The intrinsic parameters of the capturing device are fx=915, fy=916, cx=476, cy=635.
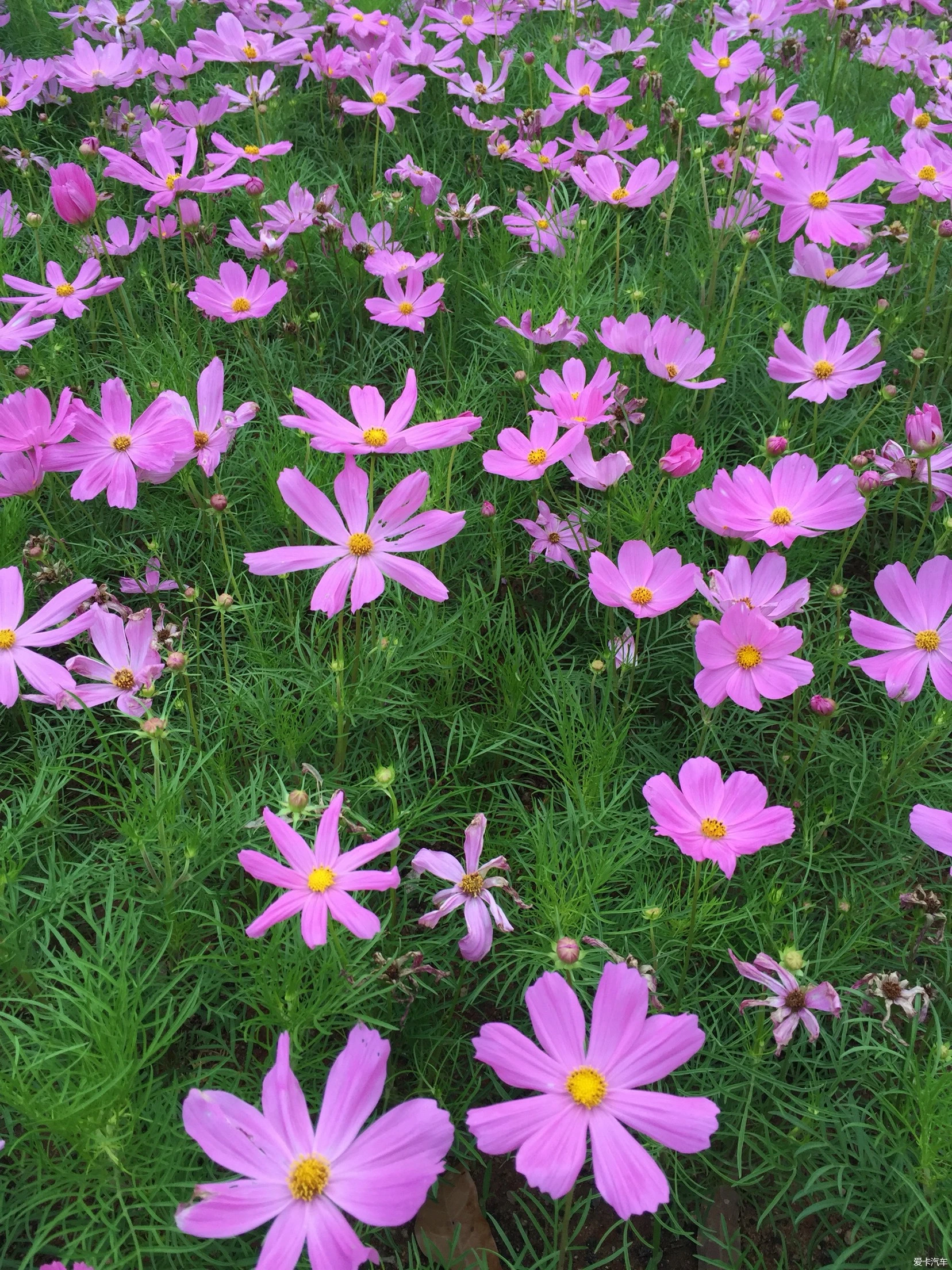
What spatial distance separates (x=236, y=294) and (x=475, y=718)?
3.03ft

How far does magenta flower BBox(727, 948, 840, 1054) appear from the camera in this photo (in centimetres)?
93

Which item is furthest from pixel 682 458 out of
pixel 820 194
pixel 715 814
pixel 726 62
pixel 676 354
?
pixel 726 62

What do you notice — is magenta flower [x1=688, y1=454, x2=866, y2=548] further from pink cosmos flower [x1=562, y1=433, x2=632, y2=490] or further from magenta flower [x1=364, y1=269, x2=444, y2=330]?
magenta flower [x1=364, y1=269, x2=444, y2=330]

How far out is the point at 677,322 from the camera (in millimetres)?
1551

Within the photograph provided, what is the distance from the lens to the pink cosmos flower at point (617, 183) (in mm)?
1729

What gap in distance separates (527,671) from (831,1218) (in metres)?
0.77

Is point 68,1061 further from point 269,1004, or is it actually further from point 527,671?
point 527,671

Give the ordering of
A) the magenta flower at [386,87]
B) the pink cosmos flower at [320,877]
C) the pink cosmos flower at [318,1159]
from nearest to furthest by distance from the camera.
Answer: the pink cosmos flower at [318,1159] → the pink cosmos flower at [320,877] → the magenta flower at [386,87]

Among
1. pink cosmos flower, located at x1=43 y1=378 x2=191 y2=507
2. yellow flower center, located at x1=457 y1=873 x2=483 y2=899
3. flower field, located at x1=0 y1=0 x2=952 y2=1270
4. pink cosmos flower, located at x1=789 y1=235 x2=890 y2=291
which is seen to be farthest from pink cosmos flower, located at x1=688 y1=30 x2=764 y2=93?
yellow flower center, located at x1=457 y1=873 x2=483 y2=899

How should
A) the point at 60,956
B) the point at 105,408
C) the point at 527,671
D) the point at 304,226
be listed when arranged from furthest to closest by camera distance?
the point at 304,226, the point at 527,671, the point at 105,408, the point at 60,956

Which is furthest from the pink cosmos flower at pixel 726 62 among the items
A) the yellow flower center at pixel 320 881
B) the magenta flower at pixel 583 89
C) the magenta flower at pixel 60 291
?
the yellow flower center at pixel 320 881

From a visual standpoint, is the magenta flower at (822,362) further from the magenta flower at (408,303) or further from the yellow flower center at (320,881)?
the yellow flower center at (320,881)

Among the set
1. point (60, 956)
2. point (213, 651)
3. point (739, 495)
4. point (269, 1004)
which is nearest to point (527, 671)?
point (739, 495)

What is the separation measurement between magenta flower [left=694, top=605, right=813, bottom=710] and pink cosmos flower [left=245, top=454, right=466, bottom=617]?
1.05 feet
